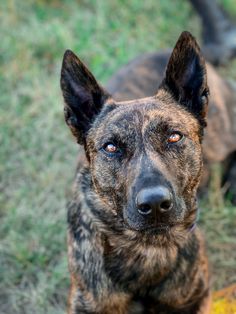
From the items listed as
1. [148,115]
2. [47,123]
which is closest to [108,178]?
[148,115]

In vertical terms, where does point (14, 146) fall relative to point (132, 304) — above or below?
above

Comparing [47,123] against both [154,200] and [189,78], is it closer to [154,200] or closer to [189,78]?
[189,78]

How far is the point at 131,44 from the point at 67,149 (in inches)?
85.3

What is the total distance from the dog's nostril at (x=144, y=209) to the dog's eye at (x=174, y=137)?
54cm

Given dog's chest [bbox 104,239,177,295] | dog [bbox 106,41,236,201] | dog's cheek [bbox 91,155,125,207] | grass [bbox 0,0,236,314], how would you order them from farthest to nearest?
dog [bbox 106,41,236,201] → grass [bbox 0,0,236,314] → dog's chest [bbox 104,239,177,295] → dog's cheek [bbox 91,155,125,207]

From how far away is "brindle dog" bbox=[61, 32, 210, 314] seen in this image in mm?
3520

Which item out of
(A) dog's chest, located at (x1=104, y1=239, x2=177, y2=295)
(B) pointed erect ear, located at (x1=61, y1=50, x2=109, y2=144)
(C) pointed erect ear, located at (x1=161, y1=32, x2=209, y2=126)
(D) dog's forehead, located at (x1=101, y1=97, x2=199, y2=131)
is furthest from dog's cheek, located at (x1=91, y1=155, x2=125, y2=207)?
(C) pointed erect ear, located at (x1=161, y1=32, x2=209, y2=126)

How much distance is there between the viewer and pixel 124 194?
3.42 meters

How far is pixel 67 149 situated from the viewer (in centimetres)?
632

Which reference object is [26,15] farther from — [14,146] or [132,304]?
[132,304]

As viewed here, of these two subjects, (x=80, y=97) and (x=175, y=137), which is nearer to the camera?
(x=175, y=137)

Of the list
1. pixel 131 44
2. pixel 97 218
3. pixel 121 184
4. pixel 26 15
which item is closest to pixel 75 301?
pixel 97 218

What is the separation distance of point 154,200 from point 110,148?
637 mm

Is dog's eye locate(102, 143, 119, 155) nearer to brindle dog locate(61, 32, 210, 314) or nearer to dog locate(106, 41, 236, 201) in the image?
brindle dog locate(61, 32, 210, 314)
